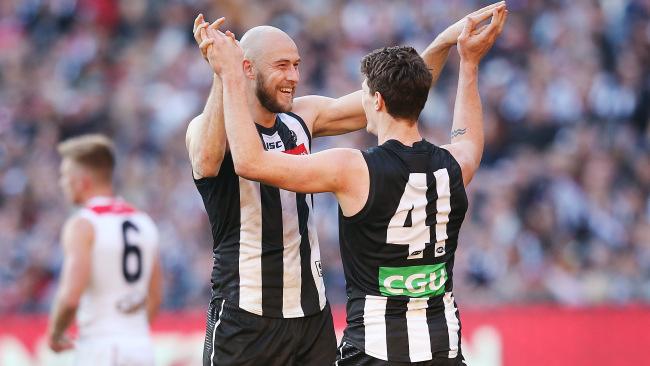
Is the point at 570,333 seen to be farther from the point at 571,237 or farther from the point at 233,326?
the point at 233,326

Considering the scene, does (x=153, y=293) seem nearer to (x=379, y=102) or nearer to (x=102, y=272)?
(x=102, y=272)

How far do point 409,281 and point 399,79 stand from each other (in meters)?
0.93

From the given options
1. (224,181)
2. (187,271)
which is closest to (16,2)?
(187,271)

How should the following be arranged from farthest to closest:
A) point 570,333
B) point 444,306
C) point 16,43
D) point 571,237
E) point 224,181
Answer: point 16,43
point 571,237
point 570,333
point 224,181
point 444,306

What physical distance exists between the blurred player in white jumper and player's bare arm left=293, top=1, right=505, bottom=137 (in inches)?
77.4

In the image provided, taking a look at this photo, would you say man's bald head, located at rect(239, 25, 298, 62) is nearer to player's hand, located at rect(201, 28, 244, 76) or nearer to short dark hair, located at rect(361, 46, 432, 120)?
player's hand, located at rect(201, 28, 244, 76)

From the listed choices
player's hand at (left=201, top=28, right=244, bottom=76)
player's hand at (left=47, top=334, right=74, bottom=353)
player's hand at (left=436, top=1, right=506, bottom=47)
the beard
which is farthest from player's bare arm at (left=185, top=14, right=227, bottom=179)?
player's hand at (left=47, top=334, right=74, bottom=353)

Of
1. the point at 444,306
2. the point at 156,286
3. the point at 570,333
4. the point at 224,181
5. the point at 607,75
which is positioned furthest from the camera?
the point at 607,75

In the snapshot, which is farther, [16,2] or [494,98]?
[16,2]

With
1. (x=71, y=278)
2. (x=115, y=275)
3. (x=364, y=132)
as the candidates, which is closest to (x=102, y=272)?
(x=115, y=275)

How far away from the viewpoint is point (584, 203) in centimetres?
1234

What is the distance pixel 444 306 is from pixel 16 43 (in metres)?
11.4

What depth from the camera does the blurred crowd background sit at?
12.0 metres

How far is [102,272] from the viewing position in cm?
756
